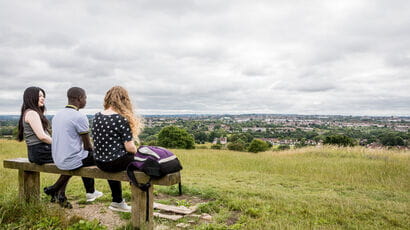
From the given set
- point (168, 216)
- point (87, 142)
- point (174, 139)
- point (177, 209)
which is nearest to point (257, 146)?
point (174, 139)

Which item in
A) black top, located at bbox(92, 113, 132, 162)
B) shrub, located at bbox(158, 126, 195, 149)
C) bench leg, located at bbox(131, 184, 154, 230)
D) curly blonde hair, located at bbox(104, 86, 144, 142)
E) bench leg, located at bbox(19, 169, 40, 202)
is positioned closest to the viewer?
bench leg, located at bbox(131, 184, 154, 230)

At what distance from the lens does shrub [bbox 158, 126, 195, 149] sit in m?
43.6

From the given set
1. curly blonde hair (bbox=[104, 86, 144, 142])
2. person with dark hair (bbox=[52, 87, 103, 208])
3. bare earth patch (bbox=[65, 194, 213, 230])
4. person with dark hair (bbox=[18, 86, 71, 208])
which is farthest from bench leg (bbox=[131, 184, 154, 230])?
person with dark hair (bbox=[18, 86, 71, 208])

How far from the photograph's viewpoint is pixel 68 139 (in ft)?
13.9

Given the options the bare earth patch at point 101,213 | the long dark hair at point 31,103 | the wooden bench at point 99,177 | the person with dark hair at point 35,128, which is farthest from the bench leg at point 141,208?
the long dark hair at point 31,103

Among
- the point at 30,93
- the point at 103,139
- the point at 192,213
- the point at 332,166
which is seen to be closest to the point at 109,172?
the point at 103,139

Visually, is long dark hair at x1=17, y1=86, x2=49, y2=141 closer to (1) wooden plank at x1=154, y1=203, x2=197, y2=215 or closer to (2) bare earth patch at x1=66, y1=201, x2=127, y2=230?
(2) bare earth patch at x1=66, y1=201, x2=127, y2=230

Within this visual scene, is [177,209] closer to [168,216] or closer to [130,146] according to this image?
[168,216]

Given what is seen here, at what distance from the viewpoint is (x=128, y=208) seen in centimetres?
467

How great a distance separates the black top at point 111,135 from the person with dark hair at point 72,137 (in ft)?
1.63

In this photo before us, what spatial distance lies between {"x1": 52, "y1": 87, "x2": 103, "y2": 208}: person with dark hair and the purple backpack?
1.09 m

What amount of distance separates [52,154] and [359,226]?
4.88 metres

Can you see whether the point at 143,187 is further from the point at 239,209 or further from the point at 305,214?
the point at 305,214

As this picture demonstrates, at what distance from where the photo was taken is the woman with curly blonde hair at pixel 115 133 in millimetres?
3836
